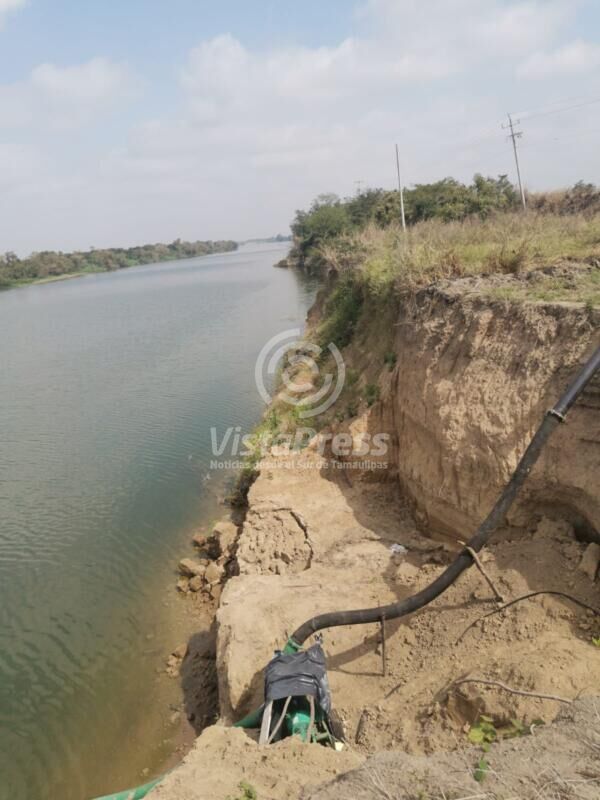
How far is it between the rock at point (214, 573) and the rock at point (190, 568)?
0.18m

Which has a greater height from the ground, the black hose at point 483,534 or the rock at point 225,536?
the black hose at point 483,534

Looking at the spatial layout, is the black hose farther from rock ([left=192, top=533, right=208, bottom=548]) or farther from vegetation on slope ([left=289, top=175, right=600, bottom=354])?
rock ([left=192, top=533, right=208, bottom=548])

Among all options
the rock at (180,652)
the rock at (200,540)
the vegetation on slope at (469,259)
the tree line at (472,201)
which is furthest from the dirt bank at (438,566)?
the tree line at (472,201)

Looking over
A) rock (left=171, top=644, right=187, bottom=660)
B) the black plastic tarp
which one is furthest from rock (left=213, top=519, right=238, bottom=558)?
the black plastic tarp

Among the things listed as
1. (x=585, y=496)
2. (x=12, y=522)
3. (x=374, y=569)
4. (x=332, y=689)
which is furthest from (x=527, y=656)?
(x=12, y=522)

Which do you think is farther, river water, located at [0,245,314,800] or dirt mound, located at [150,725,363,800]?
river water, located at [0,245,314,800]

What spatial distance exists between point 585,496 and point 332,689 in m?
3.58

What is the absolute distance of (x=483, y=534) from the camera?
19.2 feet

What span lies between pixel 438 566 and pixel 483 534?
1.52 meters

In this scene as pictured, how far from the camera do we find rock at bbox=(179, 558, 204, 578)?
994cm

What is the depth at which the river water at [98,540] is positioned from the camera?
732cm

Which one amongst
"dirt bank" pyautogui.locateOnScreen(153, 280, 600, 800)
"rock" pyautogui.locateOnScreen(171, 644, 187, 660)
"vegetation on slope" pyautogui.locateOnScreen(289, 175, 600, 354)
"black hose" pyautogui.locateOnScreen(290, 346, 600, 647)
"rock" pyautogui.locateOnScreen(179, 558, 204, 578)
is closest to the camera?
"dirt bank" pyautogui.locateOnScreen(153, 280, 600, 800)

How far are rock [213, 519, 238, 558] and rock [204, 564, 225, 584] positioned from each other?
13.8 inches

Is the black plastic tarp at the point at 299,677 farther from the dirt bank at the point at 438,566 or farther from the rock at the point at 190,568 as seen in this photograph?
the rock at the point at 190,568
